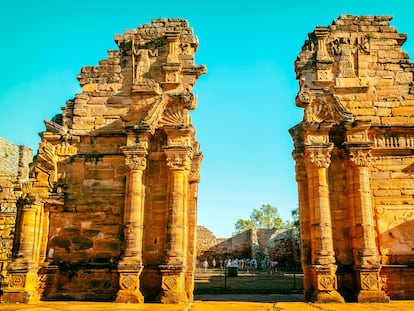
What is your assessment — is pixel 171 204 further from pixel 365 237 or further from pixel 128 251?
pixel 365 237

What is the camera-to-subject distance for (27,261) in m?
10.0

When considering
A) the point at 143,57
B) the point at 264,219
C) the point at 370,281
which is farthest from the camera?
the point at 264,219

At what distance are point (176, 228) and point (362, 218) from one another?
448cm

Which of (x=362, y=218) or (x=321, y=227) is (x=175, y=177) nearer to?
(x=321, y=227)

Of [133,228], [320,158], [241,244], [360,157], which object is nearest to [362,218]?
[360,157]

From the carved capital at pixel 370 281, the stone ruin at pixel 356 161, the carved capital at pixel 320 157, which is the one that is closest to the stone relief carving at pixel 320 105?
the stone ruin at pixel 356 161

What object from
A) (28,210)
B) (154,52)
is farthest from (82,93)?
(28,210)

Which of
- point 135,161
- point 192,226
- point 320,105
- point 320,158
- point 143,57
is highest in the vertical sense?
point 143,57

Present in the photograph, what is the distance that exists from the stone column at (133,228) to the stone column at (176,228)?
61cm

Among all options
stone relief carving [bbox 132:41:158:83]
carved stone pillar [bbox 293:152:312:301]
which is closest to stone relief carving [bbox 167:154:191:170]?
stone relief carving [bbox 132:41:158:83]

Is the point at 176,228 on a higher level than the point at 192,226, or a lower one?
lower

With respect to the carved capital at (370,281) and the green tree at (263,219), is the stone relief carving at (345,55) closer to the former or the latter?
the carved capital at (370,281)

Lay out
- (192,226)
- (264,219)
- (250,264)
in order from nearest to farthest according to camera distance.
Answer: (192,226) → (250,264) → (264,219)

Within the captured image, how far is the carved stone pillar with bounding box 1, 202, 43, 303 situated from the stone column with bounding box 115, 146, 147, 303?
217cm
